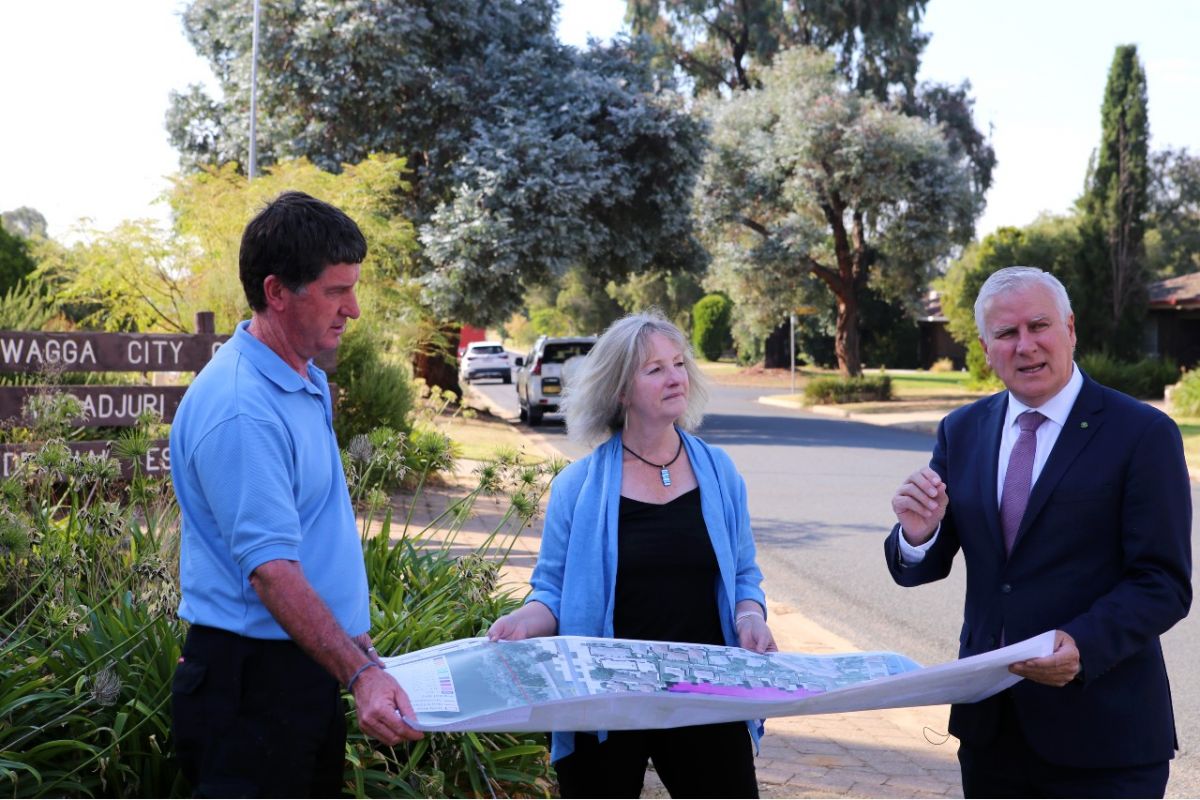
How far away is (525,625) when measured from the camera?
3168 millimetres

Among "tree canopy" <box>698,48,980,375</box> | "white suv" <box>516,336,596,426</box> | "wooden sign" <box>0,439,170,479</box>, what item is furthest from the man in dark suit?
"tree canopy" <box>698,48,980,375</box>

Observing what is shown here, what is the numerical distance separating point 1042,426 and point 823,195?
110 feet

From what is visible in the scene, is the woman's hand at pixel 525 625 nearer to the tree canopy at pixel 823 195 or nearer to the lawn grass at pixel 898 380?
the tree canopy at pixel 823 195

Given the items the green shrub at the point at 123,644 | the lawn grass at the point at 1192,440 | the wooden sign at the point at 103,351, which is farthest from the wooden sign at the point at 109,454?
the lawn grass at the point at 1192,440

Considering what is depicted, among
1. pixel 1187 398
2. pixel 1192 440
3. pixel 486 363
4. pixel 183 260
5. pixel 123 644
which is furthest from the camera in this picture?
pixel 486 363

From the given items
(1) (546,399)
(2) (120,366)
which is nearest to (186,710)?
(2) (120,366)

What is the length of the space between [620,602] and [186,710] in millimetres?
1166

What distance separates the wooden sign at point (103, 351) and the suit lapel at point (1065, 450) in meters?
6.19

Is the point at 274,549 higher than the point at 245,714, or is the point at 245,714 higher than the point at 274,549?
the point at 274,549

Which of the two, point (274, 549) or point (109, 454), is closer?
point (274, 549)

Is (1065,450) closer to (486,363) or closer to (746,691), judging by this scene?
(746,691)

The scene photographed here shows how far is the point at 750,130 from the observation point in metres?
37.0

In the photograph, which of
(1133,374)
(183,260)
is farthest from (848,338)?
(183,260)

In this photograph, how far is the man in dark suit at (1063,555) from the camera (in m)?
2.66
